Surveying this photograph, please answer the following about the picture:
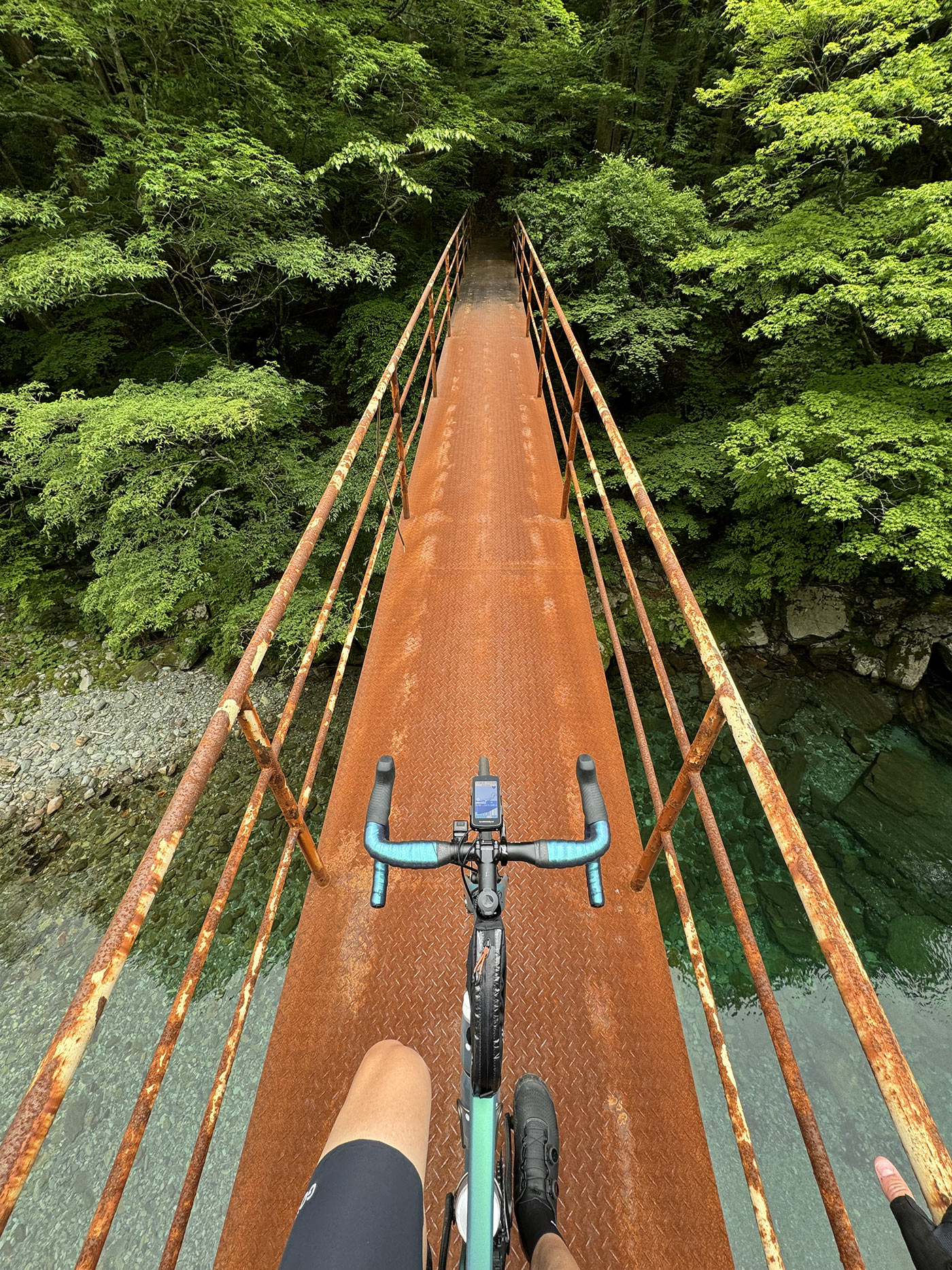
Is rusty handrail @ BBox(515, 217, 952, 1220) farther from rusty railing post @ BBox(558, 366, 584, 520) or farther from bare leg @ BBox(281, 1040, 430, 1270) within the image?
rusty railing post @ BBox(558, 366, 584, 520)

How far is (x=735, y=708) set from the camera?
1239mm

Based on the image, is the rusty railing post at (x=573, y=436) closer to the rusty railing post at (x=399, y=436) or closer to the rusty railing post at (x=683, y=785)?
the rusty railing post at (x=399, y=436)

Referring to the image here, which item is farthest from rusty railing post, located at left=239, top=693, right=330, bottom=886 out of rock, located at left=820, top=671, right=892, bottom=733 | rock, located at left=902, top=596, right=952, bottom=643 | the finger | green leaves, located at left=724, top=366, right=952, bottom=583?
rock, located at left=902, top=596, right=952, bottom=643

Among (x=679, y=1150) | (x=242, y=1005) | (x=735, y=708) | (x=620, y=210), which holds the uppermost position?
(x=620, y=210)

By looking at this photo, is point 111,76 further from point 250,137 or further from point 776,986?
point 776,986

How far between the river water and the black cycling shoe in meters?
4.36

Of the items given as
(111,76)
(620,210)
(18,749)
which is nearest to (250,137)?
(111,76)

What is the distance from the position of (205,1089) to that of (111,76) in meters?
10.2

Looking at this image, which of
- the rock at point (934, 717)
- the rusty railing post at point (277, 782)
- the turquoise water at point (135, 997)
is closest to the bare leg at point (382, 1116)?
the rusty railing post at point (277, 782)

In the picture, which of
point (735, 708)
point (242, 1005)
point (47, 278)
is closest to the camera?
point (735, 708)

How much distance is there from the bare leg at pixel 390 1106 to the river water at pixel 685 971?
4413 millimetres

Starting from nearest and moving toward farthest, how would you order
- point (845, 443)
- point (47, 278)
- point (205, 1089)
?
point (205, 1089), point (47, 278), point (845, 443)

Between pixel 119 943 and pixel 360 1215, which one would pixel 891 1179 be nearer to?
pixel 360 1215

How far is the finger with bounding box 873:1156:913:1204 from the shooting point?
753mm
